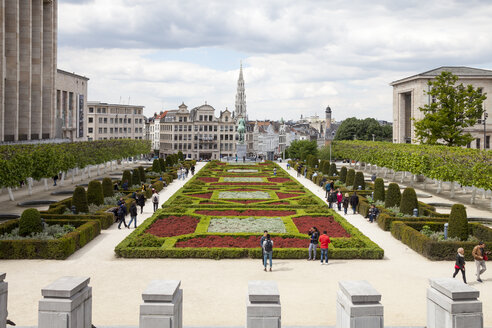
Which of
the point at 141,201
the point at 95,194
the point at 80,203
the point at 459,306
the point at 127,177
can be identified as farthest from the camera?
the point at 127,177

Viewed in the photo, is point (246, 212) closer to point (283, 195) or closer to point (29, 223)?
point (283, 195)

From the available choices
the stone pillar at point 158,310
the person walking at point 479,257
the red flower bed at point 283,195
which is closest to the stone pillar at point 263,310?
the stone pillar at point 158,310

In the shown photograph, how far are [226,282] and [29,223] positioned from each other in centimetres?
1139

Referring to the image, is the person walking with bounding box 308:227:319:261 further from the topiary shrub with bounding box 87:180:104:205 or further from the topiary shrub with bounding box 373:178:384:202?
the topiary shrub with bounding box 87:180:104:205

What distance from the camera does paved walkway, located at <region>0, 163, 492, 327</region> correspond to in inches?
568

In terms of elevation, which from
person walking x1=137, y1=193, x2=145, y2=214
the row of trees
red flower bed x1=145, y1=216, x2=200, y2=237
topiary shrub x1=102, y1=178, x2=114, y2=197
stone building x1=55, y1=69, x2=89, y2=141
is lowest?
red flower bed x1=145, y1=216, x2=200, y2=237

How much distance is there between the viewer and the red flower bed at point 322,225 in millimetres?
27728

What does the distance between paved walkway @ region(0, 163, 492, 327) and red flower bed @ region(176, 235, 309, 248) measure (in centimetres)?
194

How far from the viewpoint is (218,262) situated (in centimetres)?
2161

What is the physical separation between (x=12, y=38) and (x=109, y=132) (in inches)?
3293

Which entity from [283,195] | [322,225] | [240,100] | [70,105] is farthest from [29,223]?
[240,100]

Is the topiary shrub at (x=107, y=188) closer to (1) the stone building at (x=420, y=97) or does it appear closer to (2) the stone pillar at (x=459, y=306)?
(2) the stone pillar at (x=459, y=306)

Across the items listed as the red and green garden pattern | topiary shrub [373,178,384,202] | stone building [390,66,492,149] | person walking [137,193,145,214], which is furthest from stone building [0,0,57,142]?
stone building [390,66,492,149]

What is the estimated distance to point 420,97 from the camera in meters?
90.5
